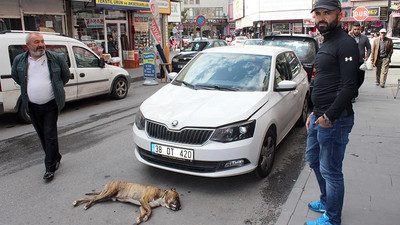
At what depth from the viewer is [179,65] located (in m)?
14.7

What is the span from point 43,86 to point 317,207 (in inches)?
139

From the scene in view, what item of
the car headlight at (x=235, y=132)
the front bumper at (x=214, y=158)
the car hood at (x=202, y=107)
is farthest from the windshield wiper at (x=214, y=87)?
the front bumper at (x=214, y=158)

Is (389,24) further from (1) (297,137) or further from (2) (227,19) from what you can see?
(2) (227,19)

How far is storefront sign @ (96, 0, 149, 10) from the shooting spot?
49.4 feet

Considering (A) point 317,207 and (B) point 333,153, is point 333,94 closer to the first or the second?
(B) point 333,153

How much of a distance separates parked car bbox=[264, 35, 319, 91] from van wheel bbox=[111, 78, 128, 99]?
4326 millimetres

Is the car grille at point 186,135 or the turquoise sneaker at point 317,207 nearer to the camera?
the turquoise sneaker at point 317,207

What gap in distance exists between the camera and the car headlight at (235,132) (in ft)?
12.3

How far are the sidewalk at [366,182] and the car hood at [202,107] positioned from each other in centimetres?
110

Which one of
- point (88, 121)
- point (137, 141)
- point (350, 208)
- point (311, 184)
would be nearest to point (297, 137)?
point (311, 184)

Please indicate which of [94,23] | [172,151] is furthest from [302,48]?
[94,23]

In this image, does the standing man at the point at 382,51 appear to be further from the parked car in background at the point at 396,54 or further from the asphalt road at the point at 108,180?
the parked car in background at the point at 396,54

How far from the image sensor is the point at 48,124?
441 cm

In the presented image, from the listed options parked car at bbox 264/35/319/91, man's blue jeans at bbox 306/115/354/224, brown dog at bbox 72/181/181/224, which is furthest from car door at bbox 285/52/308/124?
brown dog at bbox 72/181/181/224
